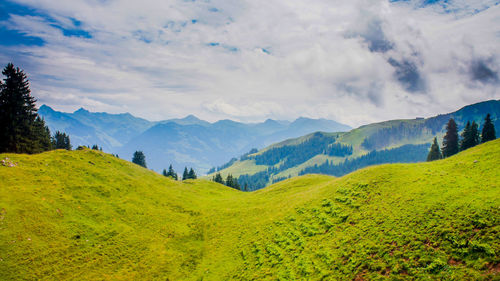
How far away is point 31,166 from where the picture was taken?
3388 centimetres

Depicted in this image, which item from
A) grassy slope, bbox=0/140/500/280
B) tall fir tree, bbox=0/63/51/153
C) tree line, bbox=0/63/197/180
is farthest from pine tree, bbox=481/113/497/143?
tall fir tree, bbox=0/63/51/153

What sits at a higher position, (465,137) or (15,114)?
(15,114)

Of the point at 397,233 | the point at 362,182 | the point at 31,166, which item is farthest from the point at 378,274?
the point at 31,166

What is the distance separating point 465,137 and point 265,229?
293ft

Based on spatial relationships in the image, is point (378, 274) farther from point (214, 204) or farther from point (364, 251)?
point (214, 204)

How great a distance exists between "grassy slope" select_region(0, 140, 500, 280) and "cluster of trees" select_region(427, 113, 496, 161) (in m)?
68.8

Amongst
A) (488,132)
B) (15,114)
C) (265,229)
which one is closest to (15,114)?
(15,114)

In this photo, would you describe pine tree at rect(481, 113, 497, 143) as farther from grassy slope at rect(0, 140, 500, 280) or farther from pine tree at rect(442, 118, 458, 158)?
grassy slope at rect(0, 140, 500, 280)

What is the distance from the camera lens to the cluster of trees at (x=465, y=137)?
7669 centimetres

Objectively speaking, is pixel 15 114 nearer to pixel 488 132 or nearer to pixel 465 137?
pixel 465 137

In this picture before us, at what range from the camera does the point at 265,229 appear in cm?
2939

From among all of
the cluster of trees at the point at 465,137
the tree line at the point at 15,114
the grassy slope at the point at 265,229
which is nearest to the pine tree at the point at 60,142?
the tree line at the point at 15,114

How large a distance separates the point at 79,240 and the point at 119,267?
6.00 m

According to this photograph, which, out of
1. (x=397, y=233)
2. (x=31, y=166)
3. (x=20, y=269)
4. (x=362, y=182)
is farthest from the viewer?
(x=31, y=166)
